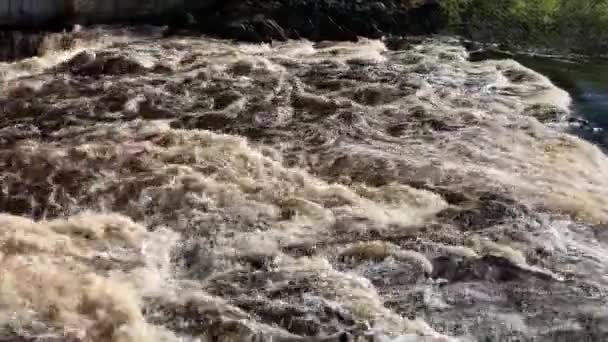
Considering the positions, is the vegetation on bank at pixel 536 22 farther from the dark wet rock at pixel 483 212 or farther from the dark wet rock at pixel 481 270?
the dark wet rock at pixel 481 270

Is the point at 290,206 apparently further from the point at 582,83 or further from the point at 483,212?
the point at 582,83

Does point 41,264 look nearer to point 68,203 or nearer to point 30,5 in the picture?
point 68,203

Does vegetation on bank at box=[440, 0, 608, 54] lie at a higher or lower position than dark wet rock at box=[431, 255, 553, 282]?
higher

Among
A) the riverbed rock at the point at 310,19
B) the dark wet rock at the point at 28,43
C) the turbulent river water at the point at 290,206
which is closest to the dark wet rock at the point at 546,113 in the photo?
the turbulent river water at the point at 290,206

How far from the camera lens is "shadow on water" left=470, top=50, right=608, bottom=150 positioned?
9633 millimetres

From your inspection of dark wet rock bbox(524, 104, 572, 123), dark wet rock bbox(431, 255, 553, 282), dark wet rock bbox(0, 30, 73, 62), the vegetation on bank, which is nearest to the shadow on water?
dark wet rock bbox(524, 104, 572, 123)

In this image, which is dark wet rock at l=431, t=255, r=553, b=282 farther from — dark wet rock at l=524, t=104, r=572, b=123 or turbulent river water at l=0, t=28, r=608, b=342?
dark wet rock at l=524, t=104, r=572, b=123

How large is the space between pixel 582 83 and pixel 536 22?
415cm

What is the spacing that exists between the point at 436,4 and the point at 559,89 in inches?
195

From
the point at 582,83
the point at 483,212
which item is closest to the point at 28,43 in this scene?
the point at 483,212

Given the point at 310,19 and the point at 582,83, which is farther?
the point at 310,19

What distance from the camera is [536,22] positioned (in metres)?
15.8

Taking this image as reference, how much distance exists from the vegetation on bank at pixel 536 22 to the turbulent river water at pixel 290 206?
391cm

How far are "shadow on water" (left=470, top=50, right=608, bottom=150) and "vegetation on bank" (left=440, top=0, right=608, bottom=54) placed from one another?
1.24 meters
